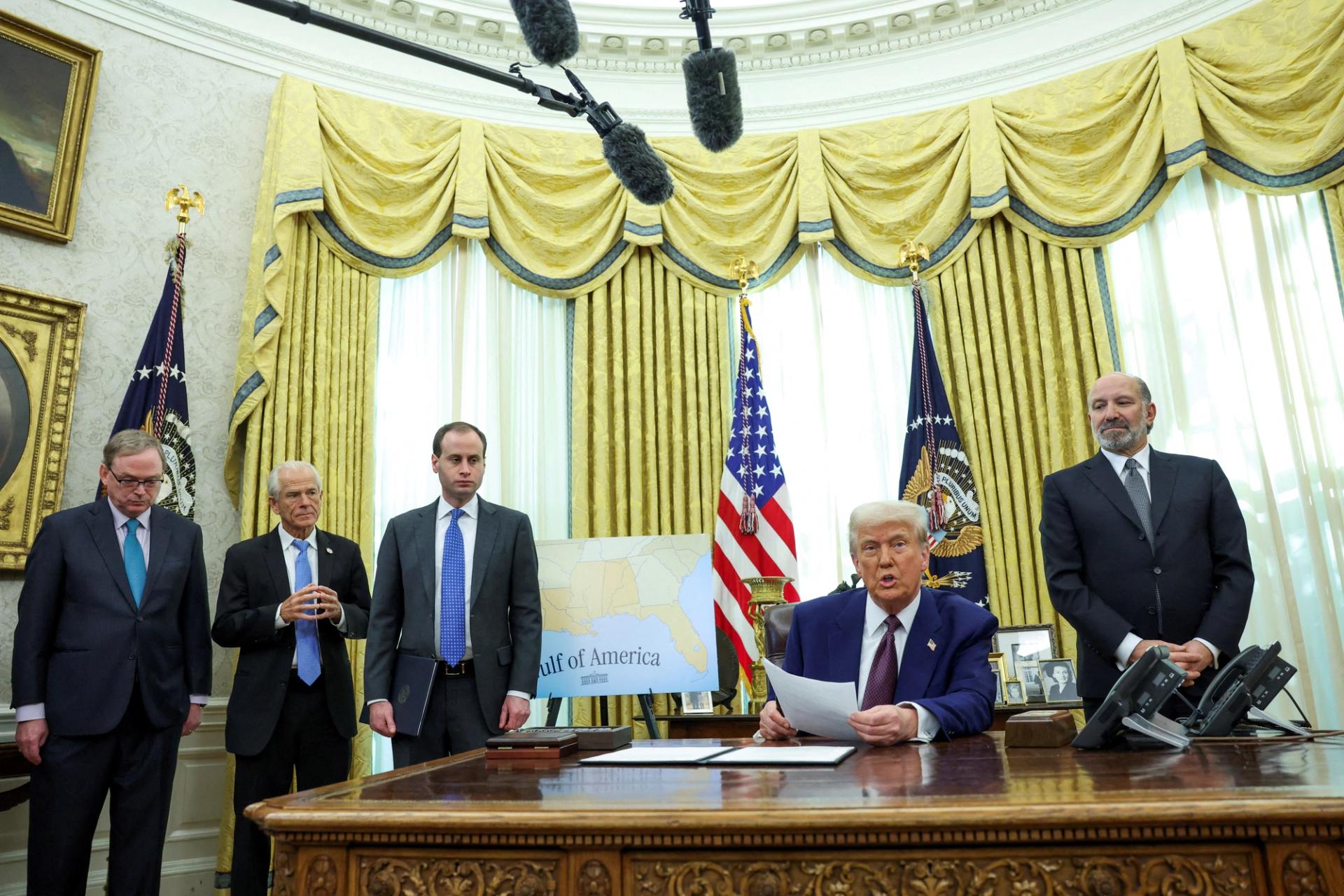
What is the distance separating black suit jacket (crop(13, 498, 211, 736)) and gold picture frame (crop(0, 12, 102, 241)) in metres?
1.89

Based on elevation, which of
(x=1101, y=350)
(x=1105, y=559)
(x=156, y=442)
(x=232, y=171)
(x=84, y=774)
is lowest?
(x=84, y=774)

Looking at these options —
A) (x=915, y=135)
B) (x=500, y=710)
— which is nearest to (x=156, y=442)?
(x=500, y=710)

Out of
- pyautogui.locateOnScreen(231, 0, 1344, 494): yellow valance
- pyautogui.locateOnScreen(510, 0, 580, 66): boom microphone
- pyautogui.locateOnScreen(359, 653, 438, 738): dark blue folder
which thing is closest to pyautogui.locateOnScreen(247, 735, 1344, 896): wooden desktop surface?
pyautogui.locateOnScreen(359, 653, 438, 738): dark blue folder

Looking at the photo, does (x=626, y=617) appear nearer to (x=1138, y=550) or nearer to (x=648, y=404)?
(x=648, y=404)

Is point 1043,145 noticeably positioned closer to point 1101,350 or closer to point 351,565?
point 1101,350

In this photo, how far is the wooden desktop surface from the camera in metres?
1.14

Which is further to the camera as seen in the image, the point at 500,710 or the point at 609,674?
the point at 609,674

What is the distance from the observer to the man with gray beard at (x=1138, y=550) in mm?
2713

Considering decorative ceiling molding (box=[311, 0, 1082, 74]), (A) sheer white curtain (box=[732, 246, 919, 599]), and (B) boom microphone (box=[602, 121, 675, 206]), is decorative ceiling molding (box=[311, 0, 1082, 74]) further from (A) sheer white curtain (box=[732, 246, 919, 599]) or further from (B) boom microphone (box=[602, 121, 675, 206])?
(B) boom microphone (box=[602, 121, 675, 206])

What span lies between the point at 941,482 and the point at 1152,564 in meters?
2.27

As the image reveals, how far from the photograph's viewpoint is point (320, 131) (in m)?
5.16

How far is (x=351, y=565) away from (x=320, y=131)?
8.50ft

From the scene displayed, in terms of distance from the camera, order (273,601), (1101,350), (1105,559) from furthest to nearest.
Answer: (1101,350), (273,601), (1105,559)

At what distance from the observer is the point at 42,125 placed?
446cm
